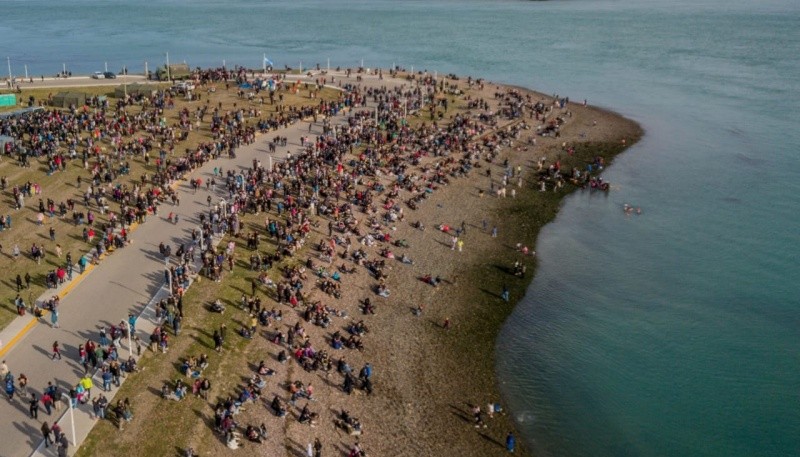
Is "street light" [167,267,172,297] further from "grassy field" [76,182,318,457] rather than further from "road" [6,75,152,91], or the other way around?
"road" [6,75,152,91]

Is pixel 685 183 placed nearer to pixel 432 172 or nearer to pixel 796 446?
pixel 432 172

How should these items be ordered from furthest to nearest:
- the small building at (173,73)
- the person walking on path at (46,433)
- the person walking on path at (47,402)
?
the small building at (173,73) → the person walking on path at (47,402) → the person walking on path at (46,433)

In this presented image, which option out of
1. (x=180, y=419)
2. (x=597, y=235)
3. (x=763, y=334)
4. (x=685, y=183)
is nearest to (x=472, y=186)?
(x=597, y=235)

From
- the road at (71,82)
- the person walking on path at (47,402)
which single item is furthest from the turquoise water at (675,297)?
the road at (71,82)

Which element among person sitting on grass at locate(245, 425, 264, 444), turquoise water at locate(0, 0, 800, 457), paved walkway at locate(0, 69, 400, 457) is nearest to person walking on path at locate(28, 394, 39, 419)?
paved walkway at locate(0, 69, 400, 457)

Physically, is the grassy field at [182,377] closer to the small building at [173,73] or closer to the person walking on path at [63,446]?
the person walking on path at [63,446]

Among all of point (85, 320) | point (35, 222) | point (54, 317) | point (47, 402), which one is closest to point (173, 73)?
point (35, 222)
